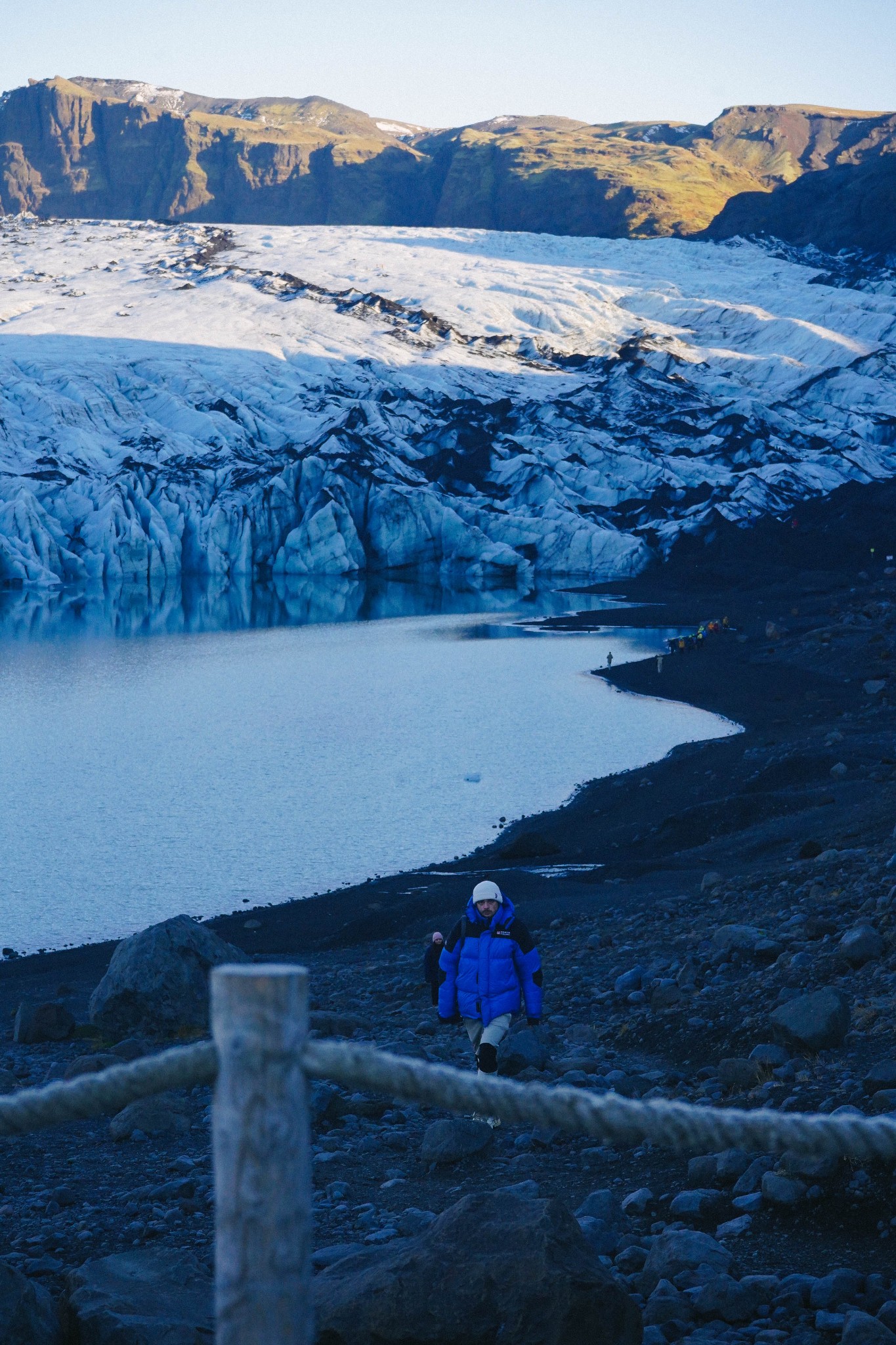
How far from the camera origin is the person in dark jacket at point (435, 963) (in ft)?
19.9

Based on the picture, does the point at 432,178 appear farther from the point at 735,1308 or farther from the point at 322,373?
the point at 735,1308

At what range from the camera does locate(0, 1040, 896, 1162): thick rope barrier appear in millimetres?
1775

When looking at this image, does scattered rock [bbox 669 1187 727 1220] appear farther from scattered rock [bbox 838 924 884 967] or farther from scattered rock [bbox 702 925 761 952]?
scattered rock [bbox 702 925 761 952]

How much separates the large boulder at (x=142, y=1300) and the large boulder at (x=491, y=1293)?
1.16 ft

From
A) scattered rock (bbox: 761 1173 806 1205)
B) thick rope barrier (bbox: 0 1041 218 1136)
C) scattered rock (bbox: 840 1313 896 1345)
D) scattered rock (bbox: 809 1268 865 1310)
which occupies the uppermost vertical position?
thick rope barrier (bbox: 0 1041 218 1136)

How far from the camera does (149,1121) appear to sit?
19.6 feet

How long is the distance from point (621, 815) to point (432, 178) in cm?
19711

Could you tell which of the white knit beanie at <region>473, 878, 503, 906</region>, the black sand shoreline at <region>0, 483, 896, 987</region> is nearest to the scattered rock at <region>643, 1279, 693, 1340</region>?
the white knit beanie at <region>473, 878, 503, 906</region>

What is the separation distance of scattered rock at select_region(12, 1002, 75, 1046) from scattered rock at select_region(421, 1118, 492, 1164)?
409 centimetres

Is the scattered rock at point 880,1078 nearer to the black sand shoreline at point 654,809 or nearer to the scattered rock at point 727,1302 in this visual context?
the scattered rock at point 727,1302

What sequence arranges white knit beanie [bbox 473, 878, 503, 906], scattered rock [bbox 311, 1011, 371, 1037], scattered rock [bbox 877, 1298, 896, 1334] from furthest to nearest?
scattered rock [bbox 311, 1011, 371, 1037]
white knit beanie [bbox 473, 878, 503, 906]
scattered rock [bbox 877, 1298, 896, 1334]

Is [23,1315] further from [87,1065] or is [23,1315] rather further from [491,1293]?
[87,1065]

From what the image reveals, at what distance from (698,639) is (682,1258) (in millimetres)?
31325

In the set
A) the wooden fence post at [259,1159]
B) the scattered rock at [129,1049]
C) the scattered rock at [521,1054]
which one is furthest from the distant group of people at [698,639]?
the wooden fence post at [259,1159]
